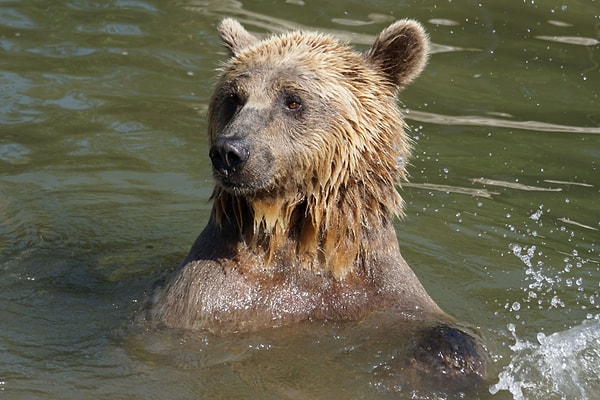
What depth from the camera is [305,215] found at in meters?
7.21

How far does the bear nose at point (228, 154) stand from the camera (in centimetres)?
662

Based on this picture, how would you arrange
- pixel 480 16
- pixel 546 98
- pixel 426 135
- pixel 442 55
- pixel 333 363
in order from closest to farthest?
1. pixel 333 363
2. pixel 426 135
3. pixel 546 98
4. pixel 442 55
5. pixel 480 16

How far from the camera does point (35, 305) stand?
803 cm

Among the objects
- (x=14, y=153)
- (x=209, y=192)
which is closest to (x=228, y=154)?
(x=209, y=192)

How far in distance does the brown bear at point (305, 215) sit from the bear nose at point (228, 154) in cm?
27

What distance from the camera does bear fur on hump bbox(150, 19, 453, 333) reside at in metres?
7.11

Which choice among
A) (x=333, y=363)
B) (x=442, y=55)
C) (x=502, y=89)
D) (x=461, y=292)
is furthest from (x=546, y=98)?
(x=333, y=363)

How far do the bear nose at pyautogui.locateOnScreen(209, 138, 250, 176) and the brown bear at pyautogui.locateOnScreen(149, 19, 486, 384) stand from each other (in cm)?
27

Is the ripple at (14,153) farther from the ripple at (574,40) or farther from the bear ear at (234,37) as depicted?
the ripple at (574,40)

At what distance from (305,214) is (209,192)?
336 centimetres

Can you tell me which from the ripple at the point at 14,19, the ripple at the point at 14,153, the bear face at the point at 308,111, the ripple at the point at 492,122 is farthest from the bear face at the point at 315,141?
the ripple at the point at 14,19

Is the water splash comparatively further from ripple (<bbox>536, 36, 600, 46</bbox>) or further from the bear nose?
ripple (<bbox>536, 36, 600, 46</bbox>)

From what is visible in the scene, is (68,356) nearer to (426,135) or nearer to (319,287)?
(319,287)

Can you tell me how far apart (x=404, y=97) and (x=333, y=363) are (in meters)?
6.23
